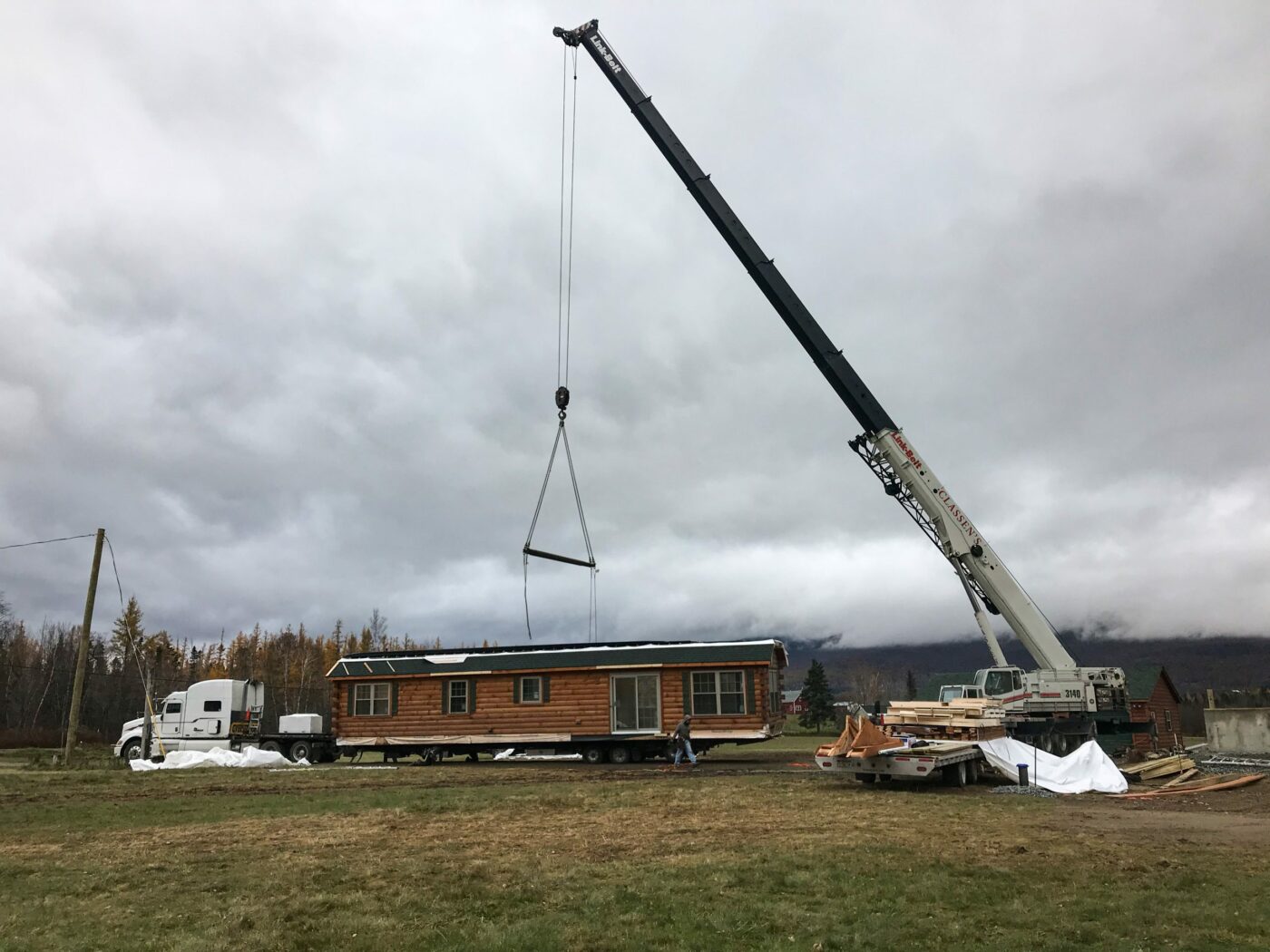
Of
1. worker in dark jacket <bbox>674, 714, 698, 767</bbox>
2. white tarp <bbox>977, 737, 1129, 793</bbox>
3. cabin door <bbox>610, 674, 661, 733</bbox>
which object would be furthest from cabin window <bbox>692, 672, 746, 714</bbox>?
white tarp <bbox>977, 737, 1129, 793</bbox>

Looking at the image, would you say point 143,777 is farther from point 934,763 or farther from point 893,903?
point 893,903

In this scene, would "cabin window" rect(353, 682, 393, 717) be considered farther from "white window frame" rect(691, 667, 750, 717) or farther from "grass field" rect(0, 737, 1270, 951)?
"grass field" rect(0, 737, 1270, 951)

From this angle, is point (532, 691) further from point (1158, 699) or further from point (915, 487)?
point (1158, 699)

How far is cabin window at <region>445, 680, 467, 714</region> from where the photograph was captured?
28.0m

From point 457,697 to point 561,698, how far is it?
3.41 meters

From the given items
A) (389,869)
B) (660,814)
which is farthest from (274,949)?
(660,814)

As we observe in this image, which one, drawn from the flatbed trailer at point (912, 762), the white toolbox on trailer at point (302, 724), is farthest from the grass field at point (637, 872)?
the white toolbox on trailer at point (302, 724)

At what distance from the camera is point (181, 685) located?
82875mm

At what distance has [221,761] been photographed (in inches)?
1027

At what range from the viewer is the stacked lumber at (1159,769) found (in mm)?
19891

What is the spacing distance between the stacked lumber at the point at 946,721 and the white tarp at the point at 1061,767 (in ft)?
1.03

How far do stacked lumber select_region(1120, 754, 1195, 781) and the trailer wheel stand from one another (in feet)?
74.7

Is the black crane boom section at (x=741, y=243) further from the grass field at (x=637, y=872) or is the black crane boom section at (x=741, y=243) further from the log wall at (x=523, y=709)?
the grass field at (x=637, y=872)

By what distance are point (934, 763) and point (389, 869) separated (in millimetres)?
10799
